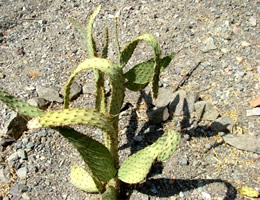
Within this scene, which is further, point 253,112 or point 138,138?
point 253,112

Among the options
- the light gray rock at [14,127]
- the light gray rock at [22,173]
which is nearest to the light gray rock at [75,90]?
the light gray rock at [14,127]

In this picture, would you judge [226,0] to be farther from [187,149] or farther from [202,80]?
[187,149]

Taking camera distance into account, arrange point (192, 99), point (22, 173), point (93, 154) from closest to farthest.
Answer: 1. point (93, 154)
2. point (22, 173)
3. point (192, 99)

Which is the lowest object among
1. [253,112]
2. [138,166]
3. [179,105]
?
[138,166]

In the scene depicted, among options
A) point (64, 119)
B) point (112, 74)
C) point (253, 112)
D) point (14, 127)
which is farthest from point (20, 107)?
point (253, 112)

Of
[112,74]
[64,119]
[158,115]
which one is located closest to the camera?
[64,119]

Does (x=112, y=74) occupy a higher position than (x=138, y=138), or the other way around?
(x=112, y=74)

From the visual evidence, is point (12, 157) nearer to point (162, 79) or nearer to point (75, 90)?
point (75, 90)
